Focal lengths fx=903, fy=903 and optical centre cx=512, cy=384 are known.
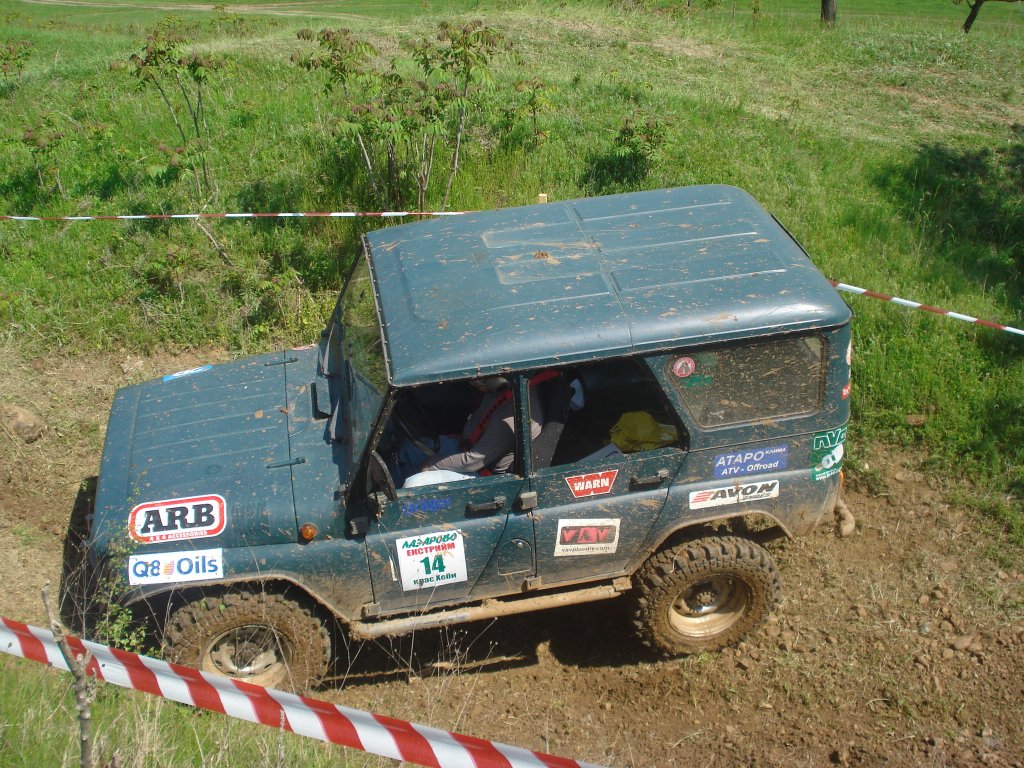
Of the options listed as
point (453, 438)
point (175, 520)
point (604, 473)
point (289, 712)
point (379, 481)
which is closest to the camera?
point (289, 712)

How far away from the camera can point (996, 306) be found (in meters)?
6.86

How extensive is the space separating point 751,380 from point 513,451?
3.65 ft

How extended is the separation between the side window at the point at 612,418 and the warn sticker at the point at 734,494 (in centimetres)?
29

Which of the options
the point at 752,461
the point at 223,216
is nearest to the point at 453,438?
the point at 752,461

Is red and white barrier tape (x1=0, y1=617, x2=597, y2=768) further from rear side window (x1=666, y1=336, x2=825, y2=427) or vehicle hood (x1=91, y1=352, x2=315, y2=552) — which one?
rear side window (x1=666, y1=336, x2=825, y2=427)

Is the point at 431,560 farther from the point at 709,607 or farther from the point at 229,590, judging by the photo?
the point at 709,607

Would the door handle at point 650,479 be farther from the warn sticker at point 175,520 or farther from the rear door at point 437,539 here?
the warn sticker at point 175,520

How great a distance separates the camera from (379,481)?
3.87m

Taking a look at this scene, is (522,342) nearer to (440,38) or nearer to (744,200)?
(744,200)

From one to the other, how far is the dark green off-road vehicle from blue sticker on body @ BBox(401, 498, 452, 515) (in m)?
0.01

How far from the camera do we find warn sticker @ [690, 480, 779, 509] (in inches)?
166

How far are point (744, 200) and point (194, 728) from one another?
3625 mm

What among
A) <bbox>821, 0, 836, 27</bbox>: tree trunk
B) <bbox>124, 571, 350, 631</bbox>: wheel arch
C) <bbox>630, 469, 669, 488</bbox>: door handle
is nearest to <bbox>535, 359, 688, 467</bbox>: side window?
<bbox>630, 469, 669, 488</bbox>: door handle

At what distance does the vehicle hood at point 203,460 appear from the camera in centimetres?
396
